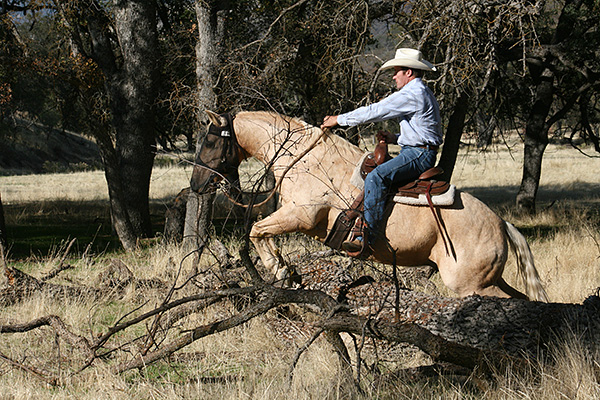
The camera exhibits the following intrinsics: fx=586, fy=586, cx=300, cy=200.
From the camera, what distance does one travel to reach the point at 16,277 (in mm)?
7359

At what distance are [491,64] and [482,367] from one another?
580cm

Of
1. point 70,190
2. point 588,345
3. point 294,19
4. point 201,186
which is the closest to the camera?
point 588,345

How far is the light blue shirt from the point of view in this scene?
5828mm

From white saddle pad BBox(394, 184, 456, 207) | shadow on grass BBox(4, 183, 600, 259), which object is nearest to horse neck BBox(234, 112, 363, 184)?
white saddle pad BBox(394, 184, 456, 207)

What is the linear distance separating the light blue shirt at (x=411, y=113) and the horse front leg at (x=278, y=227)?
1.12 metres

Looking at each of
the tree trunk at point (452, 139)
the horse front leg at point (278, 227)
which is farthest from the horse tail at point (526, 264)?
the tree trunk at point (452, 139)

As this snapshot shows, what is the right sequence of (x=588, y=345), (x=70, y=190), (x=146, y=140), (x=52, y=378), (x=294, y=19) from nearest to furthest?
(x=588, y=345)
(x=52, y=378)
(x=294, y=19)
(x=146, y=140)
(x=70, y=190)

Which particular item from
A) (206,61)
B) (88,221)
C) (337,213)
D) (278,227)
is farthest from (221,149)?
(88,221)

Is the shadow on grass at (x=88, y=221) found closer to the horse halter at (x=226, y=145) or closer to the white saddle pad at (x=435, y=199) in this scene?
the horse halter at (x=226, y=145)

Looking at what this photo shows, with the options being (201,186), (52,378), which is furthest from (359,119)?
(52,378)

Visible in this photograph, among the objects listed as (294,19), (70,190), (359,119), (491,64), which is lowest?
(70,190)

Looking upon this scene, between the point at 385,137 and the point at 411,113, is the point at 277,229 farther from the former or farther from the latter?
the point at 411,113

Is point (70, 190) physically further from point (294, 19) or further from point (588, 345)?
point (588, 345)

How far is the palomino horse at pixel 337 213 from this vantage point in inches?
237
